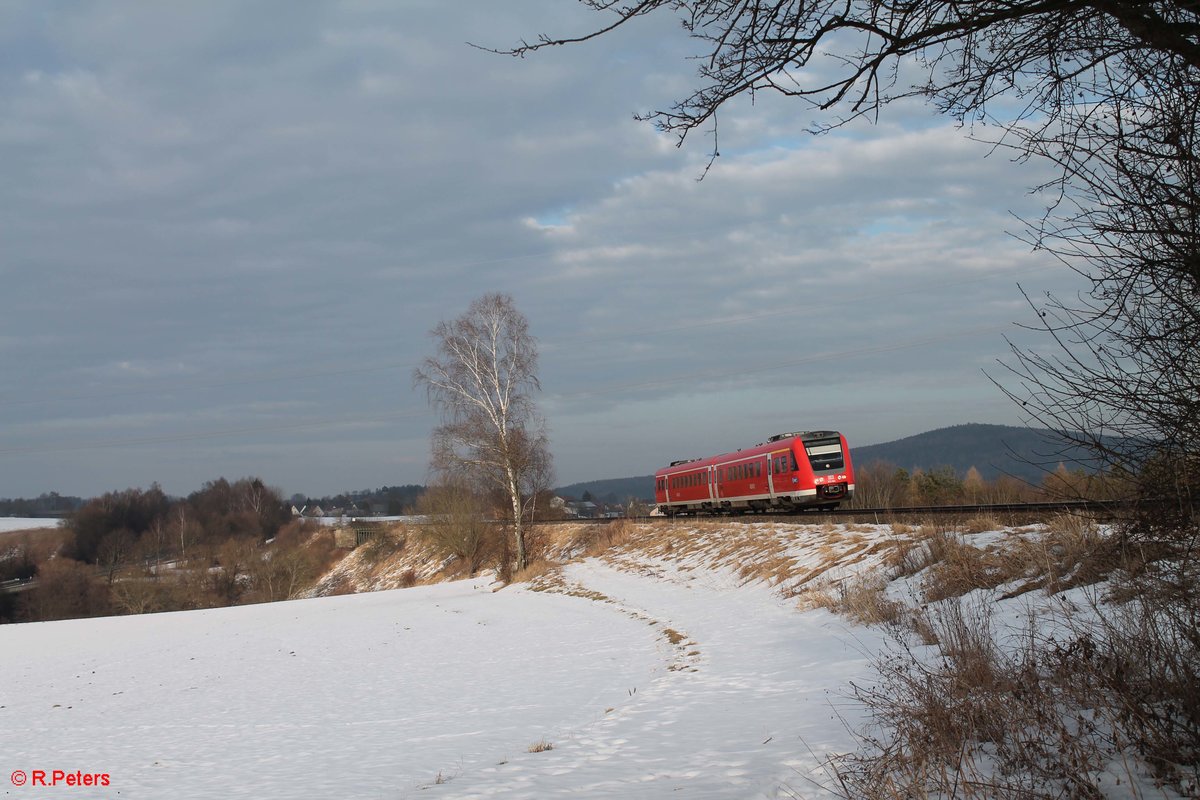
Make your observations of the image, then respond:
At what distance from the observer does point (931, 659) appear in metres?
8.73

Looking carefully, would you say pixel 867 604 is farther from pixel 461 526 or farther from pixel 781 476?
pixel 461 526

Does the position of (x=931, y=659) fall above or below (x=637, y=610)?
above

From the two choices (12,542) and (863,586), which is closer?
(863,586)

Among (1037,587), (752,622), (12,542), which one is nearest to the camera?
(1037,587)

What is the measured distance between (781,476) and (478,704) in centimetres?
2097

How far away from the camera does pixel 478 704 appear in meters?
13.2

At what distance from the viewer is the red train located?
3103 cm

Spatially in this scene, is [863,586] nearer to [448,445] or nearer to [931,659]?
[931,659]

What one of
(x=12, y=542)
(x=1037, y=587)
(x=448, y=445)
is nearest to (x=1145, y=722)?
(x=1037, y=587)

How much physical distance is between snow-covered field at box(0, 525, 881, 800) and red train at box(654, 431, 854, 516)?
803 centimetres

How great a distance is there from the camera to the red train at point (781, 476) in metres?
31.0

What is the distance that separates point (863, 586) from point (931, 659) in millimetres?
5366

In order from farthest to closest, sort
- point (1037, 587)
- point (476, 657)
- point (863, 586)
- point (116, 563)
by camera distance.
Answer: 1. point (116, 563)
2. point (476, 657)
3. point (863, 586)
4. point (1037, 587)

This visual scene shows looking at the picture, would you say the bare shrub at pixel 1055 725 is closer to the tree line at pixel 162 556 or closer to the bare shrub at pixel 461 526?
the bare shrub at pixel 461 526
